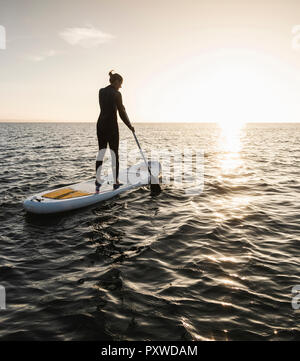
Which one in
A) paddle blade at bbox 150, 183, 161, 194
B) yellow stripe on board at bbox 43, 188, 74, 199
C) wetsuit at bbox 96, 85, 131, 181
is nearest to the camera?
yellow stripe on board at bbox 43, 188, 74, 199

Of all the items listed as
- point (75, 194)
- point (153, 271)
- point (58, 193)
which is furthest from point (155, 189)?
point (153, 271)

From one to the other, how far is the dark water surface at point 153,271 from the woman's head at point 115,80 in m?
3.51

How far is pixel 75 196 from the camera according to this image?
7758 mm

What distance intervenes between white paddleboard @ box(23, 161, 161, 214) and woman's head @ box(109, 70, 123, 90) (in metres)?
3.21

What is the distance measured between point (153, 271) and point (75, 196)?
3.95 metres

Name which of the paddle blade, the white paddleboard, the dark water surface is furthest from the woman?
the paddle blade

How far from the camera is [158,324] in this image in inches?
135

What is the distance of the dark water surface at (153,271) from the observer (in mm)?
3410

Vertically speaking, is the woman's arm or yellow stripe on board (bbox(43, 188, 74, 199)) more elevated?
the woman's arm

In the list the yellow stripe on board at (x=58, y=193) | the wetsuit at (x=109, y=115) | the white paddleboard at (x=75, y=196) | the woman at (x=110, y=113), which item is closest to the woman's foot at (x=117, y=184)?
the white paddleboard at (x=75, y=196)

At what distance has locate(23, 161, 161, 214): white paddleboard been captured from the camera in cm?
701

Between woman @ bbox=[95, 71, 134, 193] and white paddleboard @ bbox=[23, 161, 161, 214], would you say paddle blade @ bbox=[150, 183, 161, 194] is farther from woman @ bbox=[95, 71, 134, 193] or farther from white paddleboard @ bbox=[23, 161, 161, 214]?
woman @ bbox=[95, 71, 134, 193]

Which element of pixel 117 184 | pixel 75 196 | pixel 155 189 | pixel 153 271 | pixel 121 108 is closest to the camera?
pixel 153 271

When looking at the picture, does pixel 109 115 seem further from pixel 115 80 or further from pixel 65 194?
pixel 65 194
